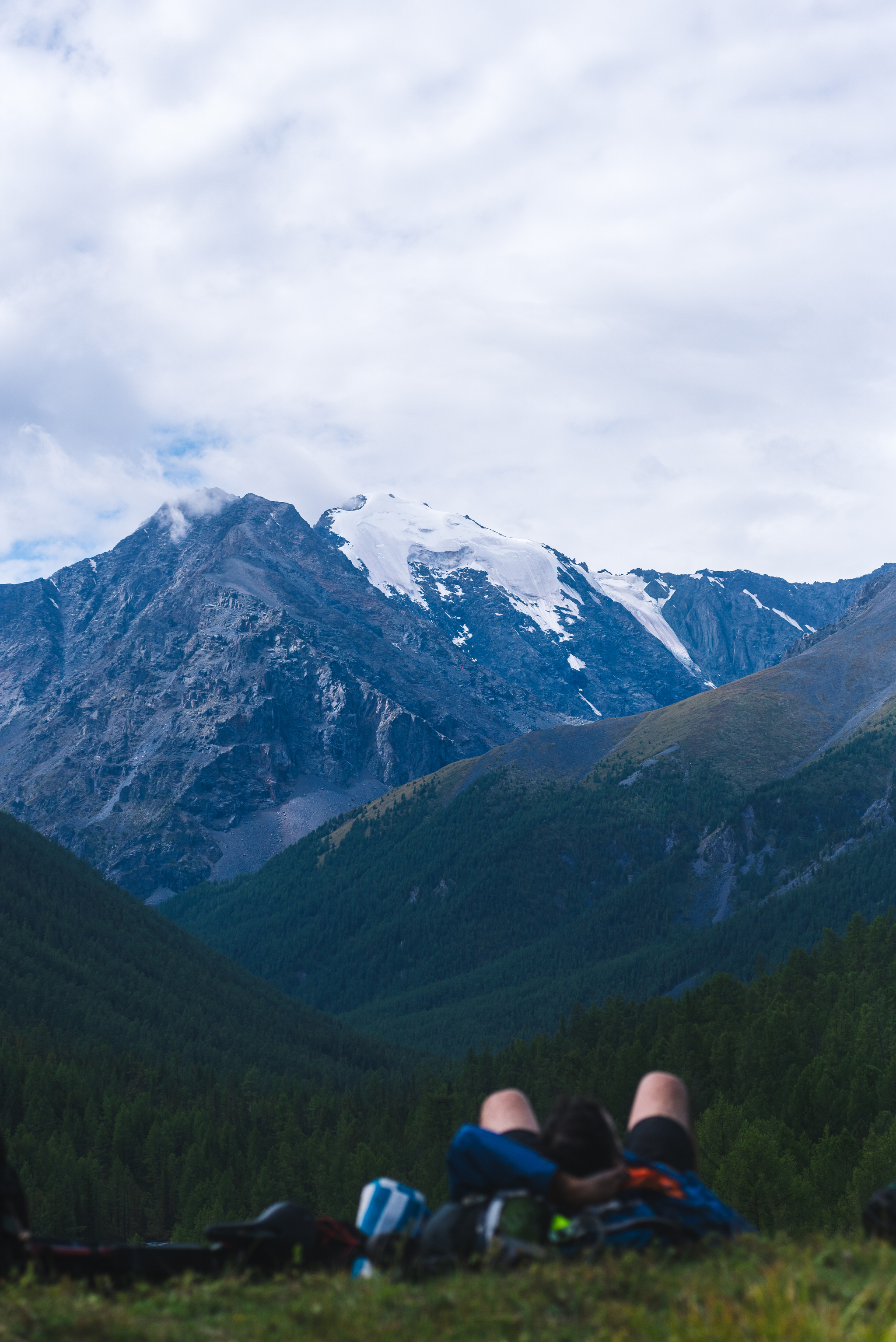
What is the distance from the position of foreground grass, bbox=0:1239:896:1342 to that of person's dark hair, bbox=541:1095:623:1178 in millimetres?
1177

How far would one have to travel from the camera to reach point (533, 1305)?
10.4 meters

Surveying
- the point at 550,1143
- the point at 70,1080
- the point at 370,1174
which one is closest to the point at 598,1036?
the point at 370,1174

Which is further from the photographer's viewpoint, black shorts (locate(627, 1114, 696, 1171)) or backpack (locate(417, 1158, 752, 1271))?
black shorts (locate(627, 1114, 696, 1171))

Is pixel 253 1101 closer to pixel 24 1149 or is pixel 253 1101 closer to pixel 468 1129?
pixel 24 1149

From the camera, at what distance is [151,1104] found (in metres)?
149

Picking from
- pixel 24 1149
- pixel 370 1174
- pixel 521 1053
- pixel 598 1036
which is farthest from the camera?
pixel 521 1053

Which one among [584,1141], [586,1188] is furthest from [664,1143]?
[586,1188]

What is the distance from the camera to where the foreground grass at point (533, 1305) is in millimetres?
9422

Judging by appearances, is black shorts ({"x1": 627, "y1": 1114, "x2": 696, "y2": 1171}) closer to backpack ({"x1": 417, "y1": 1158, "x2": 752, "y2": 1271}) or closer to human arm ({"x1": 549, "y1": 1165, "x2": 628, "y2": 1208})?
backpack ({"x1": 417, "y1": 1158, "x2": 752, "y2": 1271})

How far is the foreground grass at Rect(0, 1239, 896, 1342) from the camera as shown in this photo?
942 cm

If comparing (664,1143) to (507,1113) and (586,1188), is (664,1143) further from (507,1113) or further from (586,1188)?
(507,1113)

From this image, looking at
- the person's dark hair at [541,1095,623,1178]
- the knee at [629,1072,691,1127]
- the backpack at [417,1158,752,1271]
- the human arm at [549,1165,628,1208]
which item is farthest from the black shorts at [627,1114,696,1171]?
the human arm at [549,1165,628,1208]

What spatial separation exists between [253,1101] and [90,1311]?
494ft

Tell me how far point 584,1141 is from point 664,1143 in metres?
1.65
